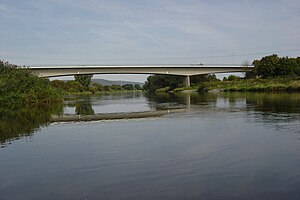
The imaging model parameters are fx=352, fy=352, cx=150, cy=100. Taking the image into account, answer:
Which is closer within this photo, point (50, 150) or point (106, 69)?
point (50, 150)

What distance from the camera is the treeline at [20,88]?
43844 mm

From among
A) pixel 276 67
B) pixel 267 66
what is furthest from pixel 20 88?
pixel 276 67

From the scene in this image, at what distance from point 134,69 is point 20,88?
43.4 meters

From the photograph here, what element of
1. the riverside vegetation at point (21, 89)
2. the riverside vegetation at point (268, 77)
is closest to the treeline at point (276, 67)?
the riverside vegetation at point (268, 77)

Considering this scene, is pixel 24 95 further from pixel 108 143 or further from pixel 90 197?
pixel 90 197

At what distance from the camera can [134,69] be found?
8694cm

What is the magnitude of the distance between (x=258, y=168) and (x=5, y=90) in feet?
135

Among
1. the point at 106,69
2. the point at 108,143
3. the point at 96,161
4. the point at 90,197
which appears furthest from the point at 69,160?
the point at 106,69

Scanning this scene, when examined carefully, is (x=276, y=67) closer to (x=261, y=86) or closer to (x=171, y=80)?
(x=261, y=86)

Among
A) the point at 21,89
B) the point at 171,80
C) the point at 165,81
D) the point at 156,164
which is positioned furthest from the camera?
the point at 165,81

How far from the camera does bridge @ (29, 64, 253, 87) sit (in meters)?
80.4

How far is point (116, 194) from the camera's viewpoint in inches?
281

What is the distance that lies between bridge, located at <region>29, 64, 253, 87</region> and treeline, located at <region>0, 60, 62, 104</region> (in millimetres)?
28174

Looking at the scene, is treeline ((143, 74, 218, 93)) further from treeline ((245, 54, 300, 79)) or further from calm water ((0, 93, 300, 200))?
calm water ((0, 93, 300, 200))
